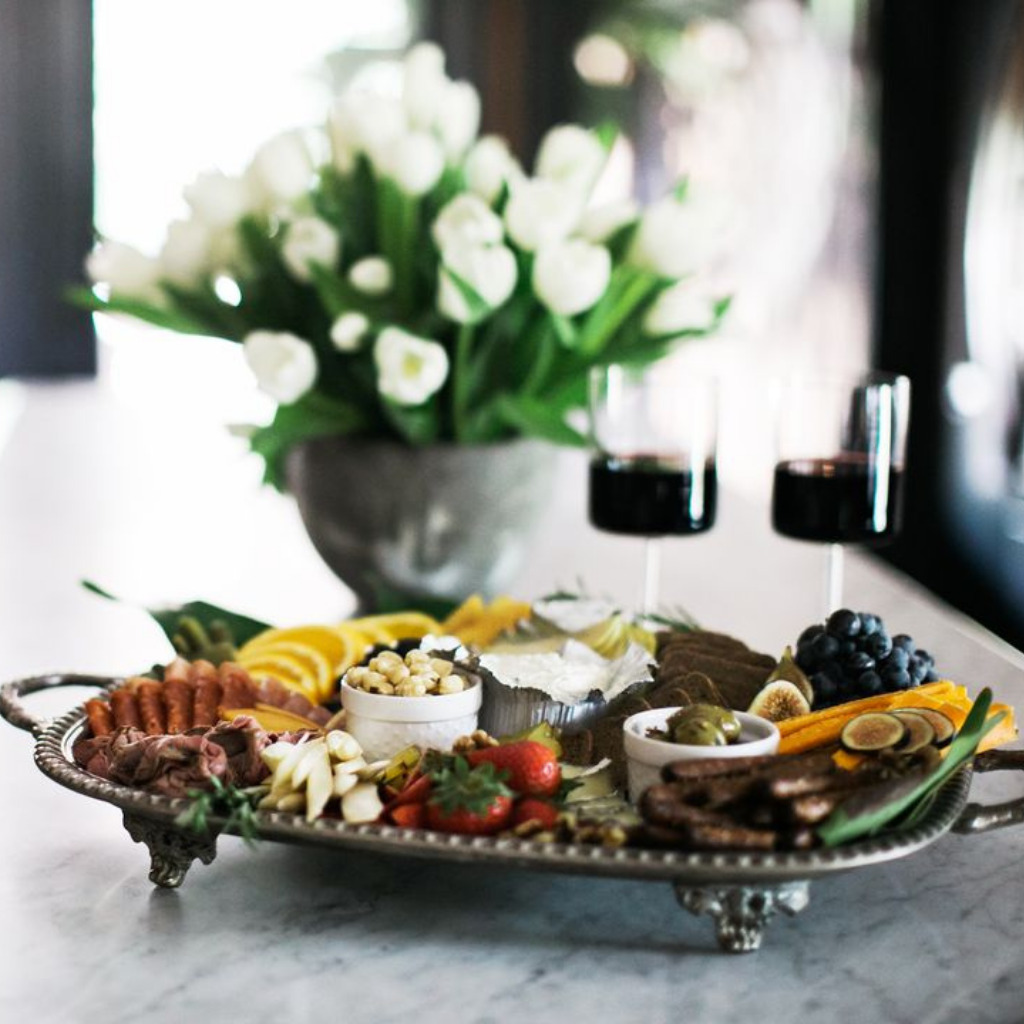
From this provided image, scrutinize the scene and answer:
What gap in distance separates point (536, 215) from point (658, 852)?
878mm

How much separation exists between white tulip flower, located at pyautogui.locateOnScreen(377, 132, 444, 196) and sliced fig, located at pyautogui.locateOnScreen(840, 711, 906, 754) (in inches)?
32.2

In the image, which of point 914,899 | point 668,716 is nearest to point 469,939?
point 668,716

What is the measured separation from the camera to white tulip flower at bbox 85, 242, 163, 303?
5.44 feet

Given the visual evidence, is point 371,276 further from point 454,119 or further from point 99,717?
point 99,717

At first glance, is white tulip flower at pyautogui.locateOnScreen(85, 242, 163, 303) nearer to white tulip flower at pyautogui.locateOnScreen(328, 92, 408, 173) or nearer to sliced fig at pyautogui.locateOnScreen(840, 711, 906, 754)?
white tulip flower at pyautogui.locateOnScreen(328, 92, 408, 173)

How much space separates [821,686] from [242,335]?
0.82 meters

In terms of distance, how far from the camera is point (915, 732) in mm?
923

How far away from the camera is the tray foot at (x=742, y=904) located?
0.81 m

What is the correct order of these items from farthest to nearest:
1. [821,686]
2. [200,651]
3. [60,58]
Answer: [60,58] → [200,651] → [821,686]

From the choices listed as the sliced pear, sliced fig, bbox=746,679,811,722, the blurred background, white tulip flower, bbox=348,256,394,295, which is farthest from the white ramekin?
the blurred background

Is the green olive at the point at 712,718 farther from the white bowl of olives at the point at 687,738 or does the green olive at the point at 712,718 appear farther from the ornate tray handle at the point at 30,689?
the ornate tray handle at the point at 30,689

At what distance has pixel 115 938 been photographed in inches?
34.0

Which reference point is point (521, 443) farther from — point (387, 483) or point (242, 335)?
point (242, 335)

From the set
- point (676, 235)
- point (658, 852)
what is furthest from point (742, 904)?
point (676, 235)
